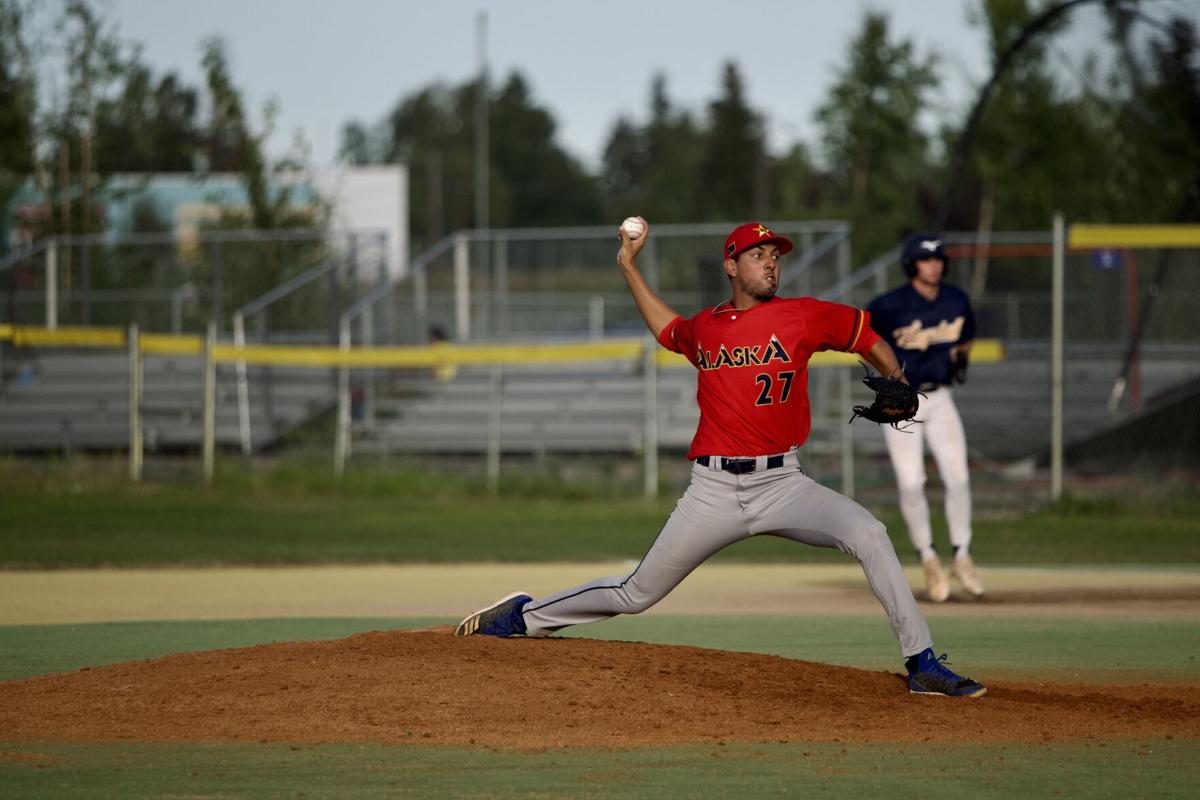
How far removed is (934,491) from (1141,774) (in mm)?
13427

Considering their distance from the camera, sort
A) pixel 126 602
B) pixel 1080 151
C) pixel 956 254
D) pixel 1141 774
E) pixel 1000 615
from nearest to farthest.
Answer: pixel 1141 774, pixel 1000 615, pixel 126 602, pixel 956 254, pixel 1080 151

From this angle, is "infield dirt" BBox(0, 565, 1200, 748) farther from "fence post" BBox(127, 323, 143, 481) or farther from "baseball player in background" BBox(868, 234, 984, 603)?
"fence post" BBox(127, 323, 143, 481)

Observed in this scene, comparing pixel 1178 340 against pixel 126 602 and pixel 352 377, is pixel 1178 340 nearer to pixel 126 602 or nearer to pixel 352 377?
pixel 352 377

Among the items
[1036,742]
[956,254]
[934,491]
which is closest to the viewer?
[1036,742]

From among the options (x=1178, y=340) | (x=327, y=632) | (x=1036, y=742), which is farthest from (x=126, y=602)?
(x=1178, y=340)

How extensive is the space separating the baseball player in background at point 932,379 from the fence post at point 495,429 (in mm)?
9405

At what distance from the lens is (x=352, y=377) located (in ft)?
78.5

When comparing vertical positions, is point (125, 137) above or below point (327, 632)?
above

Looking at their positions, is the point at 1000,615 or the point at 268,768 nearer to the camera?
the point at 268,768

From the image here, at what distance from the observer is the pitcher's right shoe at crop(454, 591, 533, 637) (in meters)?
7.45

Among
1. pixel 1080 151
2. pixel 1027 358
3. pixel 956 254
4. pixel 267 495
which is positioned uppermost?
pixel 1080 151

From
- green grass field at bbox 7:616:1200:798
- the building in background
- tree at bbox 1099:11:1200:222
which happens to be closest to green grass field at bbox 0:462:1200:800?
green grass field at bbox 7:616:1200:798

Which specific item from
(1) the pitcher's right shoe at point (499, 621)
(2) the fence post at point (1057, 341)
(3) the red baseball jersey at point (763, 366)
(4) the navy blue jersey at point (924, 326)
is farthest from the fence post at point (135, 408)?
(3) the red baseball jersey at point (763, 366)

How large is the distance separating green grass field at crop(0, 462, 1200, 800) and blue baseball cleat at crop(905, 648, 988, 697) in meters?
0.73
